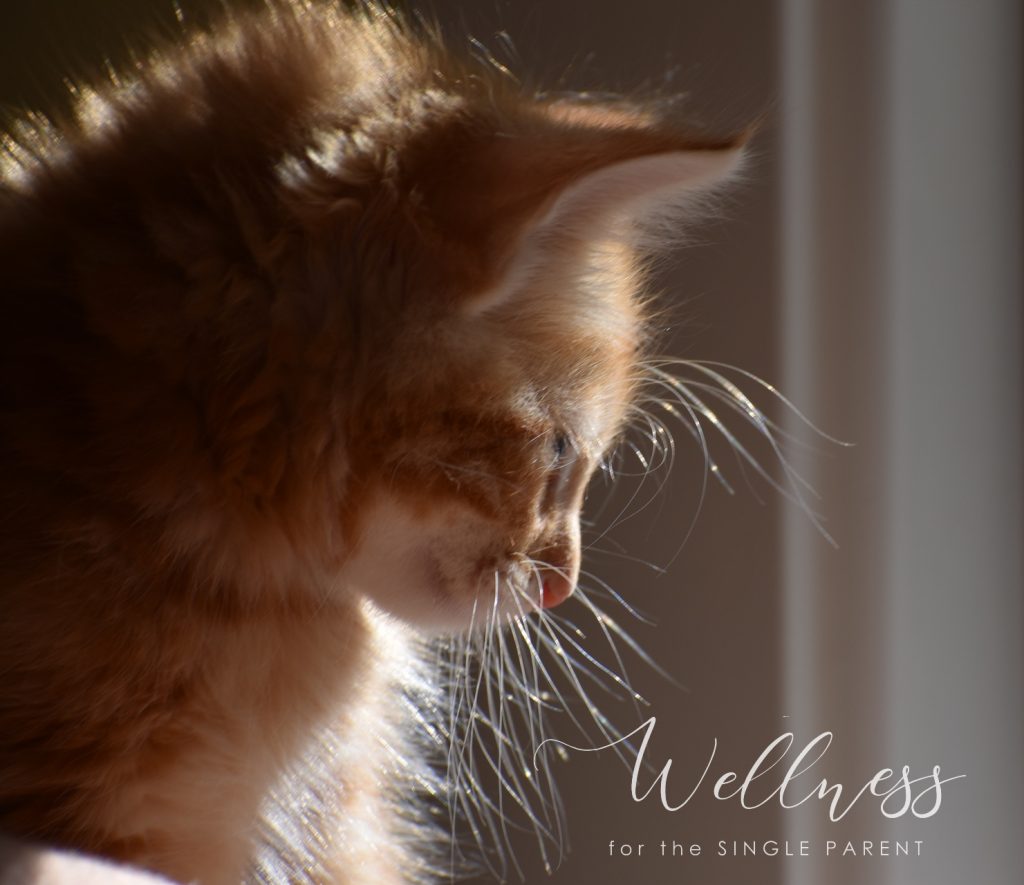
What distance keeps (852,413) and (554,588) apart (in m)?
0.38

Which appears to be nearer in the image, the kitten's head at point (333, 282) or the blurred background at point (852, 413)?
the kitten's head at point (333, 282)

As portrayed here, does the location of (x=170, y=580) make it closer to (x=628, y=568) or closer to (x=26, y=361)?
(x=26, y=361)

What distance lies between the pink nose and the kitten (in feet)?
0.23

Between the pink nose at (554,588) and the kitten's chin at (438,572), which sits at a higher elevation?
the kitten's chin at (438,572)

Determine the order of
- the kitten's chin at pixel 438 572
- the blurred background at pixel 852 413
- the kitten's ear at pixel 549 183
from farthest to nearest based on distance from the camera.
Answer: the blurred background at pixel 852 413, the kitten's chin at pixel 438 572, the kitten's ear at pixel 549 183

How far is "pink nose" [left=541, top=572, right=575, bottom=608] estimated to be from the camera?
85cm

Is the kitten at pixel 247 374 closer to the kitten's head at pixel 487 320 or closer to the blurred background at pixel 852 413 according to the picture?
the kitten's head at pixel 487 320

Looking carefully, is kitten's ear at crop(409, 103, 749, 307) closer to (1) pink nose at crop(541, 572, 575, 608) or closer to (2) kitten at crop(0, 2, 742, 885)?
(2) kitten at crop(0, 2, 742, 885)

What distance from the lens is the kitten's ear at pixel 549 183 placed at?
649mm

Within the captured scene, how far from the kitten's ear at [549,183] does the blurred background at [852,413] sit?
36cm

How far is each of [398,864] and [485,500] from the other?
41 cm

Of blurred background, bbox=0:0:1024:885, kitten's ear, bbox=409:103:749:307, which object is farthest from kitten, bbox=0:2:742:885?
blurred background, bbox=0:0:1024:885

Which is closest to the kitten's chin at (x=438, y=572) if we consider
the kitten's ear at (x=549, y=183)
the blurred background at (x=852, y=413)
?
the kitten's ear at (x=549, y=183)

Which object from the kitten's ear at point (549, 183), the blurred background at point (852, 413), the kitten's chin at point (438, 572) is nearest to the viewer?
the kitten's ear at point (549, 183)
